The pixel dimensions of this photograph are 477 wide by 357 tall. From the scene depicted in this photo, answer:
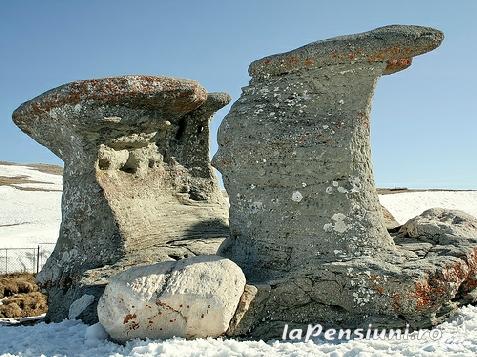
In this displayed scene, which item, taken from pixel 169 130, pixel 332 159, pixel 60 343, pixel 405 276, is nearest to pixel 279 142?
pixel 332 159

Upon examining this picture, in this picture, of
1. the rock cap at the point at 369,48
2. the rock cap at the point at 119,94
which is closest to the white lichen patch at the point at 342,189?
the rock cap at the point at 369,48

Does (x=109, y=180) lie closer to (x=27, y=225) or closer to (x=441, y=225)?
(x=441, y=225)

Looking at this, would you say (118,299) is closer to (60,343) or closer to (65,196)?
(60,343)

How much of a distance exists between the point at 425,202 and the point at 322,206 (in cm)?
3334

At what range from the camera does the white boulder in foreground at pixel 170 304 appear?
19.1 ft

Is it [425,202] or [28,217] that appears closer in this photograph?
[28,217]

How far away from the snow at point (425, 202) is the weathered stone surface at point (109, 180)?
2446 cm

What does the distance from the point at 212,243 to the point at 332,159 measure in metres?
3.07

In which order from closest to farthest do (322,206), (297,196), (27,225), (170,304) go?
(170,304) → (322,206) → (297,196) → (27,225)

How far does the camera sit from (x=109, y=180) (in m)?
9.16

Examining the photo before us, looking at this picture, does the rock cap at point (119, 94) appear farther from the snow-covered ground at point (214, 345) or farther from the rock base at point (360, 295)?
the rock base at point (360, 295)

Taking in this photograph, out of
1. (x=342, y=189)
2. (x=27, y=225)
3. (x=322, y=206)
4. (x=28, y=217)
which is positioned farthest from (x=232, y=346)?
(x=28, y=217)

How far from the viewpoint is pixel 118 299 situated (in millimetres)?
5957

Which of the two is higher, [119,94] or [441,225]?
[119,94]
